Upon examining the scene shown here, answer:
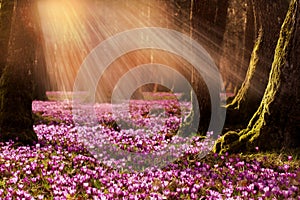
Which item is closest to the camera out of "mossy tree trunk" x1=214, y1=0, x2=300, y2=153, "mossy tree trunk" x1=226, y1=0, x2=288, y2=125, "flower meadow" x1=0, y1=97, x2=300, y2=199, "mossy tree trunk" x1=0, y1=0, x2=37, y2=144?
"flower meadow" x1=0, y1=97, x2=300, y2=199

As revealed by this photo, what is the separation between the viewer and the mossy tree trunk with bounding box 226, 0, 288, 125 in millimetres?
11766

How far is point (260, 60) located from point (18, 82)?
7.30 m

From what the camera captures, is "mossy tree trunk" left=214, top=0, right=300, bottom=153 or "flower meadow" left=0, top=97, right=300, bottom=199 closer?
"flower meadow" left=0, top=97, right=300, bottom=199

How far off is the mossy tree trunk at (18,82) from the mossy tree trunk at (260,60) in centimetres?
623

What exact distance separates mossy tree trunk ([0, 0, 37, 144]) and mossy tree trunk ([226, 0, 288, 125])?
6232 millimetres

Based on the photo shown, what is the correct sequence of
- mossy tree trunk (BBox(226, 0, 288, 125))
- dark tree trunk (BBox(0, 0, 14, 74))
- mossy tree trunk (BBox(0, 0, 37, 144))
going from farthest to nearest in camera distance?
dark tree trunk (BBox(0, 0, 14, 74)) < mossy tree trunk (BBox(226, 0, 288, 125)) < mossy tree trunk (BBox(0, 0, 37, 144))

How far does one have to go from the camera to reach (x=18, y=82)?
1026 centimetres

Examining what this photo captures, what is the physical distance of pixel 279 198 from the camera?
5832 mm

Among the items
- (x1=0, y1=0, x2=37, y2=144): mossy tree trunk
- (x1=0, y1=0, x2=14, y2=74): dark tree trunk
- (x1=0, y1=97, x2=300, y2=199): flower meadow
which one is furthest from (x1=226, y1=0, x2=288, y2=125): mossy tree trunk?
(x1=0, y1=0, x2=14, y2=74): dark tree trunk

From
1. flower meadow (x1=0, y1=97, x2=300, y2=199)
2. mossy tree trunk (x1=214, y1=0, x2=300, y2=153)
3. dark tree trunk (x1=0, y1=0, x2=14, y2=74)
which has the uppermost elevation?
dark tree trunk (x1=0, y1=0, x2=14, y2=74)

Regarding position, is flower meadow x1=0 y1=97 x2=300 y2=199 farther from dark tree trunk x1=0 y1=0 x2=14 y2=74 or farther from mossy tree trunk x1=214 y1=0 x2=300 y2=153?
dark tree trunk x1=0 y1=0 x2=14 y2=74

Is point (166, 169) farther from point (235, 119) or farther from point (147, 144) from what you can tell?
point (235, 119)

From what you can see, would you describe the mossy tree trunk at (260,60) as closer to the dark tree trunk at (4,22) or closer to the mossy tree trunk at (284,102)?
the mossy tree trunk at (284,102)

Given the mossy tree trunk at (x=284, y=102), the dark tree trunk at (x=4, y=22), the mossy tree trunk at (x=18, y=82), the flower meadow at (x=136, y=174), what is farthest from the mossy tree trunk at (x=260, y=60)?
the dark tree trunk at (x=4, y=22)
